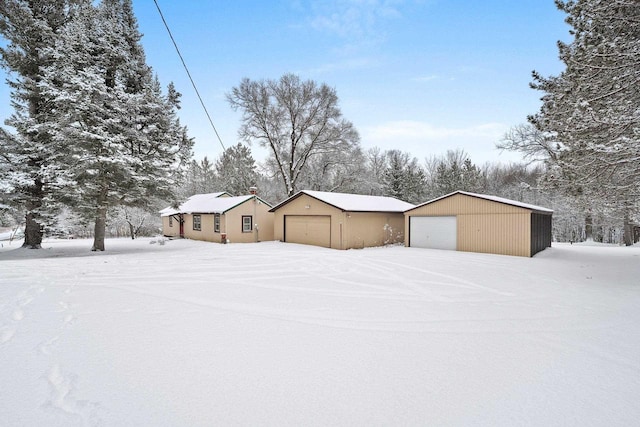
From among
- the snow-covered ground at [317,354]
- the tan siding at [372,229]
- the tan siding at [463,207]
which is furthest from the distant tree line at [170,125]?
the tan siding at [372,229]

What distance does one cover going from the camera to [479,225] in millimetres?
13430

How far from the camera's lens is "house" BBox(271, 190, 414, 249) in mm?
15312

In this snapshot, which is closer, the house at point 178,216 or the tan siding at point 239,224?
the tan siding at point 239,224

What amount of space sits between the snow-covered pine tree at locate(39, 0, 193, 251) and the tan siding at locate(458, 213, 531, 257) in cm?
1381

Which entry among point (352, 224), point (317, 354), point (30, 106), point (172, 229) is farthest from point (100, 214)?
point (317, 354)

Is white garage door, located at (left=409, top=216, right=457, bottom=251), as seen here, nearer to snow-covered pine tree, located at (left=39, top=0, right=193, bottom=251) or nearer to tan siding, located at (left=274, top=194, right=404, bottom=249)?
tan siding, located at (left=274, top=194, right=404, bottom=249)

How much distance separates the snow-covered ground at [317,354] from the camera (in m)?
2.42

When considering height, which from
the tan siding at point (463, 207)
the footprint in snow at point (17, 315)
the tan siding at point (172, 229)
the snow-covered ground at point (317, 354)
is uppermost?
the tan siding at point (463, 207)

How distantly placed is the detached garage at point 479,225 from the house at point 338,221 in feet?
5.05

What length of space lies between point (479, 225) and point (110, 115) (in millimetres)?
16486

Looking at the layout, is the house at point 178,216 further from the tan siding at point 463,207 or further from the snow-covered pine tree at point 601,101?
the snow-covered pine tree at point 601,101

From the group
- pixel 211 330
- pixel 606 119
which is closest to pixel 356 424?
pixel 211 330

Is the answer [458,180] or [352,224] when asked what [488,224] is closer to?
[352,224]

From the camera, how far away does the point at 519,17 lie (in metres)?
12.0
